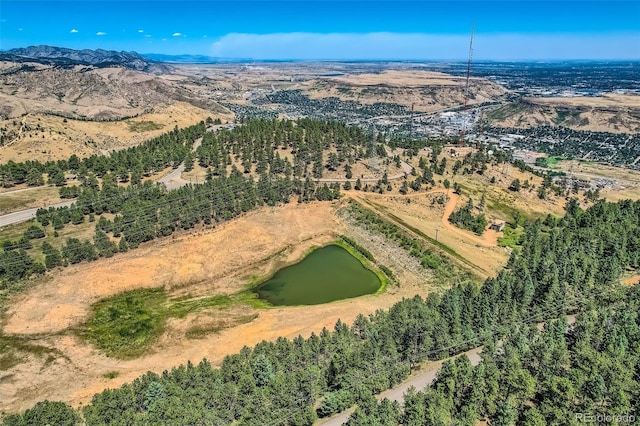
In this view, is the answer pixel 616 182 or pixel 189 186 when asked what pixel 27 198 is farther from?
pixel 616 182

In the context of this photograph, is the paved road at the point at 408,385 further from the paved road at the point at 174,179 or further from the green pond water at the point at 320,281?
the paved road at the point at 174,179

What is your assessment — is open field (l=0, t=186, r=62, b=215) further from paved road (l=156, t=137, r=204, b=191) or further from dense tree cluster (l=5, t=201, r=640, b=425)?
dense tree cluster (l=5, t=201, r=640, b=425)

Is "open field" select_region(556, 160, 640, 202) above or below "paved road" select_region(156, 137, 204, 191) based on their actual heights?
below

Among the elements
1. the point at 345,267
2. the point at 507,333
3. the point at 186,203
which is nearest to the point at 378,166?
the point at 345,267

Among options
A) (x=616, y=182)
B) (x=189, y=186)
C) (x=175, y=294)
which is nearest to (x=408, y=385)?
(x=175, y=294)

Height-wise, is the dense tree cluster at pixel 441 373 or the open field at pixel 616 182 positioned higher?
the dense tree cluster at pixel 441 373

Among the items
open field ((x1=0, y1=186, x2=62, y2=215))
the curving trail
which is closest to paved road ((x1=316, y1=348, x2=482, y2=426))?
the curving trail

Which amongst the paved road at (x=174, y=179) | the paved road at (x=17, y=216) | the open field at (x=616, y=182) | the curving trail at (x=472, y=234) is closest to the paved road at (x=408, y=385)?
the curving trail at (x=472, y=234)
